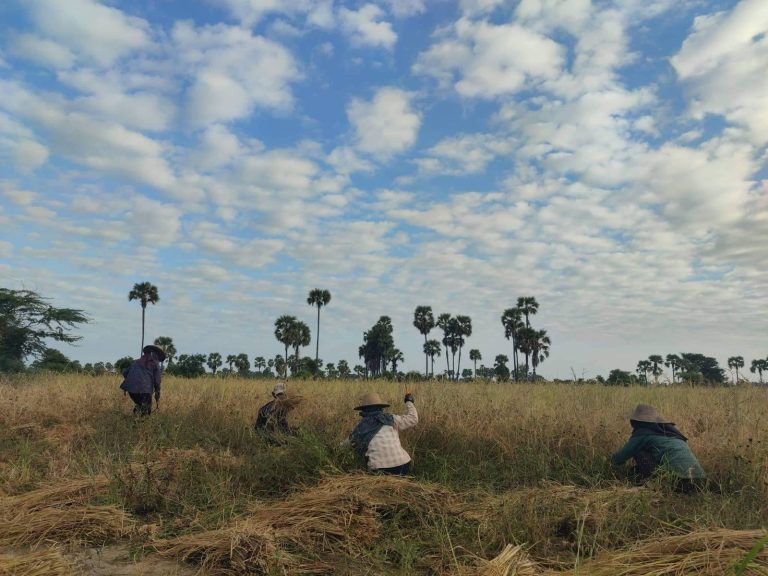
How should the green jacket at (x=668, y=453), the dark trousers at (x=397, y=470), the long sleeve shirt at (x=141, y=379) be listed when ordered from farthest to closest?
1. the long sleeve shirt at (x=141, y=379)
2. the dark trousers at (x=397, y=470)
3. the green jacket at (x=668, y=453)

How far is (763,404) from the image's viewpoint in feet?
25.9

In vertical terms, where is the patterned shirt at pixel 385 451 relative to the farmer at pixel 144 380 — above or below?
below

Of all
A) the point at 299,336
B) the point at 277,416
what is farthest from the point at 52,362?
the point at 299,336

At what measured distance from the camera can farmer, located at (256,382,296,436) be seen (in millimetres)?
7559

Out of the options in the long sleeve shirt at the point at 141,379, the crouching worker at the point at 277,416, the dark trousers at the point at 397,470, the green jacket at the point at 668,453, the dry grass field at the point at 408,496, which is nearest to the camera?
the dry grass field at the point at 408,496

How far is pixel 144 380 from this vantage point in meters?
9.71

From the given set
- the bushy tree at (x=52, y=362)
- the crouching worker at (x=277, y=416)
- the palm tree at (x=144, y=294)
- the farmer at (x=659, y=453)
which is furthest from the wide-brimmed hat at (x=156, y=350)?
the palm tree at (x=144, y=294)

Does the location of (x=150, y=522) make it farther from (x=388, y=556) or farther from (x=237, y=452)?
(x=237, y=452)

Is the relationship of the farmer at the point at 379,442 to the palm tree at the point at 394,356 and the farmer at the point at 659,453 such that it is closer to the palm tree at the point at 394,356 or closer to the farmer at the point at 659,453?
the farmer at the point at 659,453

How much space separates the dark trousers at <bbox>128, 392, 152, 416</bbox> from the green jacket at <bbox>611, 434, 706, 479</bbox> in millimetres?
8251

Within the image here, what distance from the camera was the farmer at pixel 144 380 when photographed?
962 centimetres

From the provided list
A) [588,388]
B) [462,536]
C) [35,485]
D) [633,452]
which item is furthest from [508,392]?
[35,485]

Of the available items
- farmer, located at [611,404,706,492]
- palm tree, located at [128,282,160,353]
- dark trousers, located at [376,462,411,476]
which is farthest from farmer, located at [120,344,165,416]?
palm tree, located at [128,282,160,353]

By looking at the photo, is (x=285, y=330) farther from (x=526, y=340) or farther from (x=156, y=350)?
(x=156, y=350)
